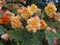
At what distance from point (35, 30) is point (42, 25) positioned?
0.30 feet

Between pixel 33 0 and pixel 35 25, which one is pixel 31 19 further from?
pixel 33 0

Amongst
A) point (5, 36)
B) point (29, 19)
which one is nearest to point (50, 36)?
point (29, 19)

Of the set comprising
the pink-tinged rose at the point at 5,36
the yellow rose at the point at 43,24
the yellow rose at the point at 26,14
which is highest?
the yellow rose at the point at 26,14

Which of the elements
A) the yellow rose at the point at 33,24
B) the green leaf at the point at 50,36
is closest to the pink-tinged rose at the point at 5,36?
the yellow rose at the point at 33,24

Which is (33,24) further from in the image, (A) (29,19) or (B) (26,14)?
(B) (26,14)

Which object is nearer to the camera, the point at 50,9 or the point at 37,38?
the point at 37,38

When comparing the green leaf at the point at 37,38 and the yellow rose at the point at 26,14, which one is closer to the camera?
the green leaf at the point at 37,38

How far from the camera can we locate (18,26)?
1683 mm

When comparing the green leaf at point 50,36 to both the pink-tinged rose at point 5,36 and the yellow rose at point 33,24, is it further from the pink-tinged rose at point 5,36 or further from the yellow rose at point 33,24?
the pink-tinged rose at point 5,36

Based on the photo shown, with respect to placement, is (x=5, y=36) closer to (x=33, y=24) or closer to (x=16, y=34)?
(x=16, y=34)

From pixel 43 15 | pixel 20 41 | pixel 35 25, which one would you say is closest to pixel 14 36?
pixel 20 41

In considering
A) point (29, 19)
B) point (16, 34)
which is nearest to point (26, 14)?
point (29, 19)

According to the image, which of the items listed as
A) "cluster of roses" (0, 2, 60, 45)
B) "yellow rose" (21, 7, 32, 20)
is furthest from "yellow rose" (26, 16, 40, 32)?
"yellow rose" (21, 7, 32, 20)

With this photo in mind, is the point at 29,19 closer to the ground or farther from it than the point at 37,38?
farther from it
